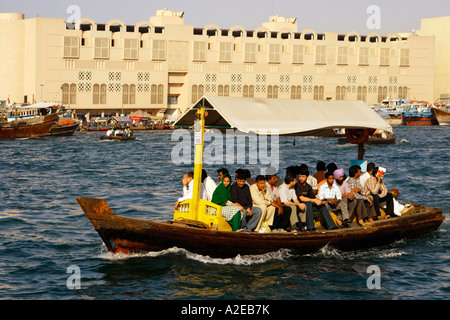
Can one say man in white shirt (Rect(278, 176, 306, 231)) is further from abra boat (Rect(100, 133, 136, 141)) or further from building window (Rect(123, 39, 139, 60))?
building window (Rect(123, 39, 139, 60))

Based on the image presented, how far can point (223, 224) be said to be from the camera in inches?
513

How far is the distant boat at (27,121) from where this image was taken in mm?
59406

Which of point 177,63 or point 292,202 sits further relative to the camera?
point 177,63

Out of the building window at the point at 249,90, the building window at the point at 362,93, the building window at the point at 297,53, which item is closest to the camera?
the building window at the point at 249,90

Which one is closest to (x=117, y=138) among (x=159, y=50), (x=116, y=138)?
(x=116, y=138)

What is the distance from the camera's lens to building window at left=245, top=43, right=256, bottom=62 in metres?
87.4

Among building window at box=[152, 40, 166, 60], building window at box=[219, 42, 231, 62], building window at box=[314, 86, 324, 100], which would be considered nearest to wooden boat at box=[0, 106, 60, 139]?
building window at box=[152, 40, 166, 60]

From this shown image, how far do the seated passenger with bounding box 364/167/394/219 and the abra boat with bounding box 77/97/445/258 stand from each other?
565mm

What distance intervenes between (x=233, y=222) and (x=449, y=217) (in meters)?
8.32

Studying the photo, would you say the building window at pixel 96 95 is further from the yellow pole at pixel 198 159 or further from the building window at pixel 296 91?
the yellow pole at pixel 198 159

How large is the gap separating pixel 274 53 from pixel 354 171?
247 ft

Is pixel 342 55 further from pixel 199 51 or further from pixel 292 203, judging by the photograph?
pixel 292 203

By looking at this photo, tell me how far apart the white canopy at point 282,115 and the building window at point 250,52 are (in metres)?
73.0
